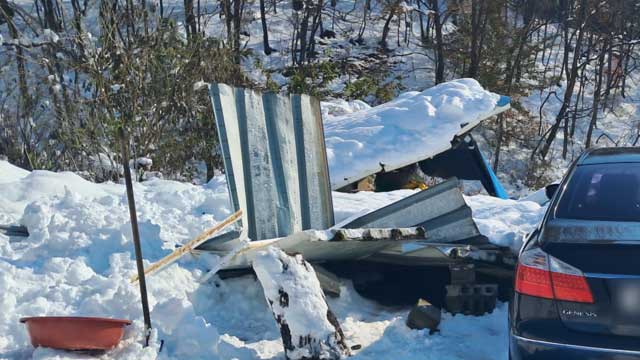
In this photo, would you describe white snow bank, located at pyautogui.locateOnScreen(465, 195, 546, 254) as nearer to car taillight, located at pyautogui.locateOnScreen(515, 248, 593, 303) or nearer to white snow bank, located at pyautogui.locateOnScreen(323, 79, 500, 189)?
white snow bank, located at pyautogui.locateOnScreen(323, 79, 500, 189)

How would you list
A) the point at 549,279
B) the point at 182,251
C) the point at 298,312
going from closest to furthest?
the point at 549,279, the point at 298,312, the point at 182,251

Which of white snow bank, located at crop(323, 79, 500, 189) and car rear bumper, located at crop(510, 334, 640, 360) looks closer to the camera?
car rear bumper, located at crop(510, 334, 640, 360)

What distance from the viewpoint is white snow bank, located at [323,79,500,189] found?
751 cm

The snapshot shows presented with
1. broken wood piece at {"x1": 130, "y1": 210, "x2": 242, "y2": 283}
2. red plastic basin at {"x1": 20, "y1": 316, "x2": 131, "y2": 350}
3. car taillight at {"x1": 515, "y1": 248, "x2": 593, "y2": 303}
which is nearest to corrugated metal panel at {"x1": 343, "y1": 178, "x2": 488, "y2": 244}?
broken wood piece at {"x1": 130, "y1": 210, "x2": 242, "y2": 283}

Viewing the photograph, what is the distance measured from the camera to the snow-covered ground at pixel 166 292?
13.0ft

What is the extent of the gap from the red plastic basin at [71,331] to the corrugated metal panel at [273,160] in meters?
1.64

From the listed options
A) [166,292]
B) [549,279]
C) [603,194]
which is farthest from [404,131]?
[549,279]

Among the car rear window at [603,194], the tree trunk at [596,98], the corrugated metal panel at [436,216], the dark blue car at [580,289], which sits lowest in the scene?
the tree trunk at [596,98]

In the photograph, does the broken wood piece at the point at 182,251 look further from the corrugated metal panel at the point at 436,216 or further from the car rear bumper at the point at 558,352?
the car rear bumper at the point at 558,352

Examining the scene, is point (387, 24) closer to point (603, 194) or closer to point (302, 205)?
point (302, 205)

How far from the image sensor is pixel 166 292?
4.48 metres

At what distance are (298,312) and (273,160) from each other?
1829 mm

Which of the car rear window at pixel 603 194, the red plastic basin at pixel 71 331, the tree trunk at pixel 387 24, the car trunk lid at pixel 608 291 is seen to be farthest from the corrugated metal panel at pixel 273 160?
the tree trunk at pixel 387 24

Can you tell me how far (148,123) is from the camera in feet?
31.4
